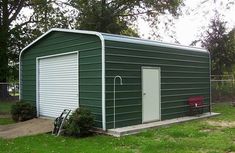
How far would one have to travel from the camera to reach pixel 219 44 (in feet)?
81.9

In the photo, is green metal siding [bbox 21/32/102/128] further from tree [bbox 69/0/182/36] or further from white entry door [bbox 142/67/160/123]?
tree [bbox 69/0/182/36]

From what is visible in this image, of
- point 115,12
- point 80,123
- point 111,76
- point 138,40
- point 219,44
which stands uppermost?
point 115,12

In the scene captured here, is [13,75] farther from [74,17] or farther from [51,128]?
[51,128]

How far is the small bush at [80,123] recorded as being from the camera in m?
10.6

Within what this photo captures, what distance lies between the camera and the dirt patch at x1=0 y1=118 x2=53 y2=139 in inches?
457

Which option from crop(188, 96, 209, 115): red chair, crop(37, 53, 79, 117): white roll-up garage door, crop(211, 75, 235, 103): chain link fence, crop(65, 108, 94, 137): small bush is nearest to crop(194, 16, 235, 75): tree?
crop(211, 75, 235, 103): chain link fence

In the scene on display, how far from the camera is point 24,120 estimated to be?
14539 mm

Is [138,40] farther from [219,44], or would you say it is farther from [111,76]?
[219,44]

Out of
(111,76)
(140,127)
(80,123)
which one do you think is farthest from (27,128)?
(140,127)

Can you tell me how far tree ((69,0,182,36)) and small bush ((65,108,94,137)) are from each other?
1381cm

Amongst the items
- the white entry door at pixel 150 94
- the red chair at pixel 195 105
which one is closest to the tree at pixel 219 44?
the red chair at pixel 195 105

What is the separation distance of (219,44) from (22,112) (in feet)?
51.3

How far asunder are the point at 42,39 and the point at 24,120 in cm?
339

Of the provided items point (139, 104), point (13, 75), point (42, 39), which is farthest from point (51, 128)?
point (13, 75)
